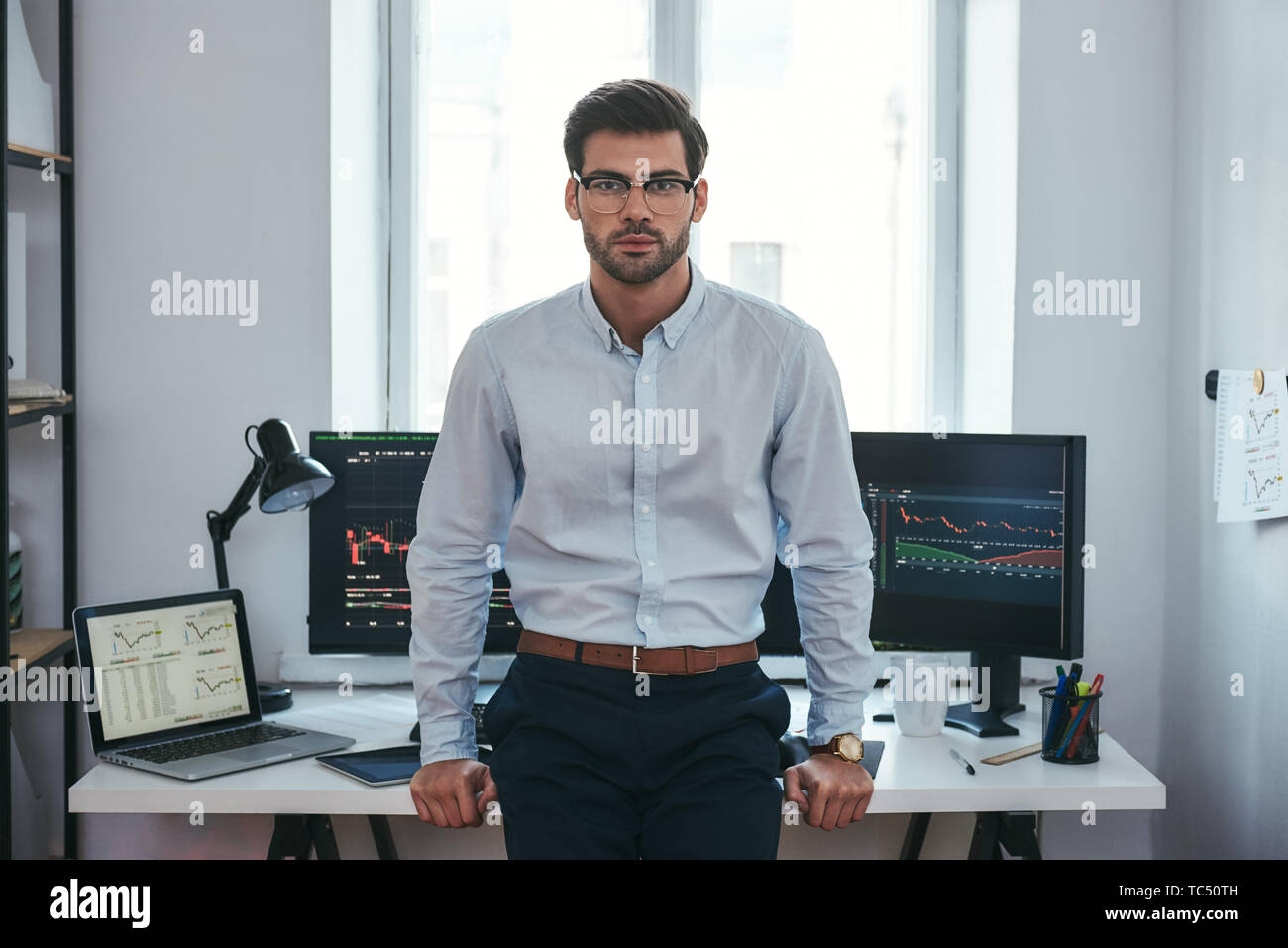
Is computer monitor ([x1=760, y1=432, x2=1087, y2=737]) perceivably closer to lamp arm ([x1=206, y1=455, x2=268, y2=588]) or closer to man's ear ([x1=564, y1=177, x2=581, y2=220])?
man's ear ([x1=564, y1=177, x2=581, y2=220])

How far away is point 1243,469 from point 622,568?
3.91ft

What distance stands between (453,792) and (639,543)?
0.37m

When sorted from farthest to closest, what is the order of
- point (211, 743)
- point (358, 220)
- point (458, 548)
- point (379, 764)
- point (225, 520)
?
1. point (358, 220)
2. point (225, 520)
3. point (211, 743)
4. point (379, 764)
5. point (458, 548)

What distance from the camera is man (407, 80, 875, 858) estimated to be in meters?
1.35

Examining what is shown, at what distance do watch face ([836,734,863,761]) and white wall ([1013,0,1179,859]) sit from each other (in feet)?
3.65

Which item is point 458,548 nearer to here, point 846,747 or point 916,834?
point 846,747

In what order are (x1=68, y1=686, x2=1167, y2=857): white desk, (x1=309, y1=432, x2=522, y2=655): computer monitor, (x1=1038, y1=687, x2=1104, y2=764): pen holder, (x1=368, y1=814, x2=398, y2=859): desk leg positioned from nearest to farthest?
(x1=68, y1=686, x2=1167, y2=857): white desk
(x1=1038, y1=687, x2=1104, y2=764): pen holder
(x1=309, y1=432, x2=522, y2=655): computer monitor
(x1=368, y1=814, x2=398, y2=859): desk leg

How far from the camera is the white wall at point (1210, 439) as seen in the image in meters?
1.90

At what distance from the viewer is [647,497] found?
1418 millimetres

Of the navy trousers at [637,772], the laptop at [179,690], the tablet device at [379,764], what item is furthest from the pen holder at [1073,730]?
the laptop at [179,690]

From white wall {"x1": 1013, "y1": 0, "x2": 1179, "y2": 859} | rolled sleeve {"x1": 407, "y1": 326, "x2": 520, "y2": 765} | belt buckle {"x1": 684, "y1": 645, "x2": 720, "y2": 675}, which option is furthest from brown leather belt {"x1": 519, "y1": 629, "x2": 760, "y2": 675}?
white wall {"x1": 1013, "y1": 0, "x2": 1179, "y2": 859}

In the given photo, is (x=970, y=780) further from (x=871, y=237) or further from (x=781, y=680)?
(x=871, y=237)

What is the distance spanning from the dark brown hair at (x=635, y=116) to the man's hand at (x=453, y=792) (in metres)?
0.74

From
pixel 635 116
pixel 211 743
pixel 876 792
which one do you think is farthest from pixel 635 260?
pixel 211 743
